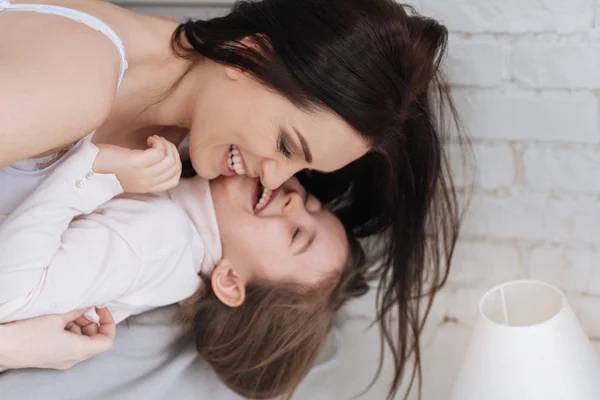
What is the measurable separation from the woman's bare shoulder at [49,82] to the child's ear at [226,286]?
480 millimetres

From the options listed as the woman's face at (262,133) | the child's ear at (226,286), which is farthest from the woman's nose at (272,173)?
the child's ear at (226,286)

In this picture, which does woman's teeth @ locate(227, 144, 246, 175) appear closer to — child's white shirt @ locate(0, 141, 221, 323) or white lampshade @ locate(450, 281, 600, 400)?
child's white shirt @ locate(0, 141, 221, 323)

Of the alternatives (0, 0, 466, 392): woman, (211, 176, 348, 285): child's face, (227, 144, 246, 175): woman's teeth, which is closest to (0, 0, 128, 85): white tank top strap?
(0, 0, 466, 392): woman

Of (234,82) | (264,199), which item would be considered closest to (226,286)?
(264,199)

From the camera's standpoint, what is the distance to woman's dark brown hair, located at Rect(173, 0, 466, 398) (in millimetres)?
1221

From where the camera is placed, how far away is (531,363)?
127 centimetres

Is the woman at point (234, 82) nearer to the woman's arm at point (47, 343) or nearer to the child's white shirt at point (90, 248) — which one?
the child's white shirt at point (90, 248)

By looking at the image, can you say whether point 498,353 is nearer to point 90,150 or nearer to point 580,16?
point 580,16

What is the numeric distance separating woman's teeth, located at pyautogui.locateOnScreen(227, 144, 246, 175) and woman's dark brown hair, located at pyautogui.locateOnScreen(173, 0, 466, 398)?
182 millimetres

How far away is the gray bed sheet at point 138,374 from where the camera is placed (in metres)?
1.29

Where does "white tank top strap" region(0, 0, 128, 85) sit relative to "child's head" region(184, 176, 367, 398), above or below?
above

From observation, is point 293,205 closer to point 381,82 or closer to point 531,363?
point 381,82

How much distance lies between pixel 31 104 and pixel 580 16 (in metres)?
0.98

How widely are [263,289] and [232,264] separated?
3.2 inches
